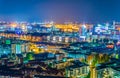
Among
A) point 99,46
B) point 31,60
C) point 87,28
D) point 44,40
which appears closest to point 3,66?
point 31,60

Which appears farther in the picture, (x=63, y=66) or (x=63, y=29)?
(x=63, y=29)

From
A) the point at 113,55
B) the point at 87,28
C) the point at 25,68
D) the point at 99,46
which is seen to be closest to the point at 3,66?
the point at 25,68

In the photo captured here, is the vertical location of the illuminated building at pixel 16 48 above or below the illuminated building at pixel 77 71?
above

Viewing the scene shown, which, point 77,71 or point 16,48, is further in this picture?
point 16,48

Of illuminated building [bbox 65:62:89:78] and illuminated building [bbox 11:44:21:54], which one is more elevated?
illuminated building [bbox 11:44:21:54]

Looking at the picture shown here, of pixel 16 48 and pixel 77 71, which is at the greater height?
pixel 16 48

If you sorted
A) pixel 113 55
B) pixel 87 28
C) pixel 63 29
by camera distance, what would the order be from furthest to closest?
pixel 63 29
pixel 87 28
pixel 113 55

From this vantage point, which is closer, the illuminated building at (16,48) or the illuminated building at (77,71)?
the illuminated building at (77,71)

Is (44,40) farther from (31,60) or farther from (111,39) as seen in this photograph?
(31,60)

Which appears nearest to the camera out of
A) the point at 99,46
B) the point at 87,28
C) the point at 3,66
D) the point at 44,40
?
the point at 3,66

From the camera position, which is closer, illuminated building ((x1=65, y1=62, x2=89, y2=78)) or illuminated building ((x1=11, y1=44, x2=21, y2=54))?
illuminated building ((x1=65, y1=62, x2=89, y2=78))
